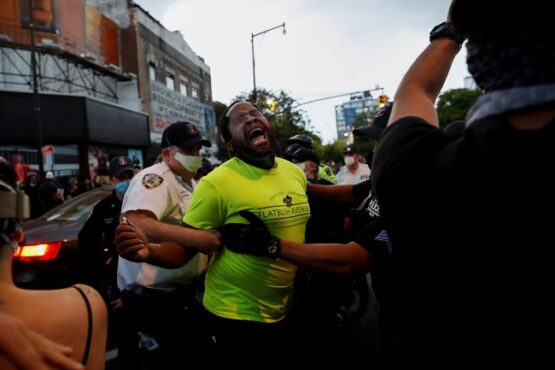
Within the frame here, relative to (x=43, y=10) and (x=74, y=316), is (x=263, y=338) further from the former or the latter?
(x=43, y=10)

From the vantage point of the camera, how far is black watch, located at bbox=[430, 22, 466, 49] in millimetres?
1207

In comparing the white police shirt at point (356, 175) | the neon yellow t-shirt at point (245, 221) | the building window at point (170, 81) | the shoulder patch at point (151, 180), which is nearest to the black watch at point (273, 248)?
the neon yellow t-shirt at point (245, 221)

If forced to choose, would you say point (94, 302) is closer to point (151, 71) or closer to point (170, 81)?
point (151, 71)

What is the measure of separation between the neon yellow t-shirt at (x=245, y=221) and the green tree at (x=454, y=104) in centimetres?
5224

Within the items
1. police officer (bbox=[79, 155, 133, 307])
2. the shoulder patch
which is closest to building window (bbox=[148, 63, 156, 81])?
police officer (bbox=[79, 155, 133, 307])

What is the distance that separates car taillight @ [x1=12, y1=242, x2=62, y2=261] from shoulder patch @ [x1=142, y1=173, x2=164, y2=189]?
2233mm

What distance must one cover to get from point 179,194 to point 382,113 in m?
1.52

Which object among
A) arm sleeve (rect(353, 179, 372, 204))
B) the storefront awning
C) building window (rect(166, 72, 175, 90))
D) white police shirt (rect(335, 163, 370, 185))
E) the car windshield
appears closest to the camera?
arm sleeve (rect(353, 179, 372, 204))

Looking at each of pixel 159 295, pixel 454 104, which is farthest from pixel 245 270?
pixel 454 104

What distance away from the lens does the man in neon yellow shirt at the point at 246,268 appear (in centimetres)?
218

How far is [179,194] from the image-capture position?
3.12 m

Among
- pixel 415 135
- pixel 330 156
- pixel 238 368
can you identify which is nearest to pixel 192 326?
pixel 238 368

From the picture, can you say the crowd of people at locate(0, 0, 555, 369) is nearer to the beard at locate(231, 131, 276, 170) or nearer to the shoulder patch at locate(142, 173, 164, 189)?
the beard at locate(231, 131, 276, 170)

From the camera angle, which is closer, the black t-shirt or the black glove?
the black t-shirt
